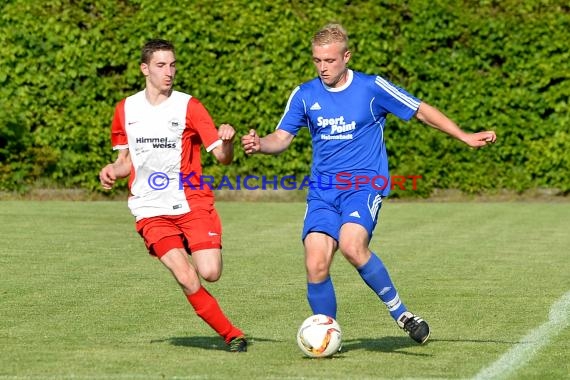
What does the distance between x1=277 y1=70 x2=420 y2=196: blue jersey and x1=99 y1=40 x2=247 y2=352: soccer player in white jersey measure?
2.02ft

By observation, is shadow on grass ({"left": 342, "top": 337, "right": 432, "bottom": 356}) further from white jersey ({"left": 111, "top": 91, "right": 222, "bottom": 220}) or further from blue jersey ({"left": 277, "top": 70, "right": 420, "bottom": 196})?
white jersey ({"left": 111, "top": 91, "right": 222, "bottom": 220})

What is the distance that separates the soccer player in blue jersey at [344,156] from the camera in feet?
25.0

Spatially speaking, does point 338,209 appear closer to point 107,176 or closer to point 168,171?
point 168,171

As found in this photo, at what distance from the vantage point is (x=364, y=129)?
25.8 ft

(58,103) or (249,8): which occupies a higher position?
(249,8)

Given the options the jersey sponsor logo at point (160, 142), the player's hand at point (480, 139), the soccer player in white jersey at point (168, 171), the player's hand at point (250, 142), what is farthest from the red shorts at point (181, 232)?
the player's hand at point (480, 139)

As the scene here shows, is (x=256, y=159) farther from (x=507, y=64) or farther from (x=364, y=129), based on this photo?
(x=364, y=129)

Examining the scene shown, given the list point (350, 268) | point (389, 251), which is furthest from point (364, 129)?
point (389, 251)

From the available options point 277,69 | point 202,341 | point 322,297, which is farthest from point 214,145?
point 277,69

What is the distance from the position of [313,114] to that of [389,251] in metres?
5.64

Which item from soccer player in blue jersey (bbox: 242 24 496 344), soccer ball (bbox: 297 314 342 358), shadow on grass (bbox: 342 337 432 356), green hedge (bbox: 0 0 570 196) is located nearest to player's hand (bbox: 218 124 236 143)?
soccer player in blue jersey (bbox: 242 24 496 344)

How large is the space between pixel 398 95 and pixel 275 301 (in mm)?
2480

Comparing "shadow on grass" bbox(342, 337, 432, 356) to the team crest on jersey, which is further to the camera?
the team crest on jersey

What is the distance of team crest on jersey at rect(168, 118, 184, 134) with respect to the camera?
7824 millimetres
